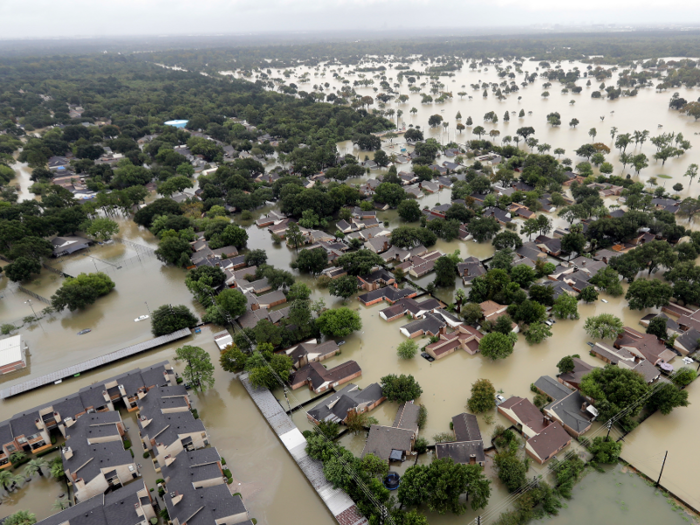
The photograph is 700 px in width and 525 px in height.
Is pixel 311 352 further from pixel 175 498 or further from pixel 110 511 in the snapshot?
pixel 110 511

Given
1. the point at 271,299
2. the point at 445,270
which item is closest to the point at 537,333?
the point at 445,270

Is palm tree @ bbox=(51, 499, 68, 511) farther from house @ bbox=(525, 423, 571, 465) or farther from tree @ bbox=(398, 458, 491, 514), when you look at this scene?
house @ bbox=(525, 423, 571, 465)

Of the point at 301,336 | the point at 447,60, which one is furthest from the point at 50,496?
the point at 447,60

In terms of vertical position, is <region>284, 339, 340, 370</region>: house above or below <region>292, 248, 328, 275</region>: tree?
below

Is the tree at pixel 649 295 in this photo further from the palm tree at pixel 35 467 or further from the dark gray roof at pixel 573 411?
the palm tree at pixel 35 467

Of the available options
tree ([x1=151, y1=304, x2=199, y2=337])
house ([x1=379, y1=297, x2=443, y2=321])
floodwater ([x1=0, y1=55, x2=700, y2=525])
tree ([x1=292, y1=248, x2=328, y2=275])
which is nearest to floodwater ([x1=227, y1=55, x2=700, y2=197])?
floodwater ([x1=0, y1=55, x2=700, y2=525])

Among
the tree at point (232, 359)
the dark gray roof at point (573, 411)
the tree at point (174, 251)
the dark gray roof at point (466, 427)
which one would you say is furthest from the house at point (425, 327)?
the tree at point (174, 251)

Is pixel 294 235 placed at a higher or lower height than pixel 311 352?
higher
